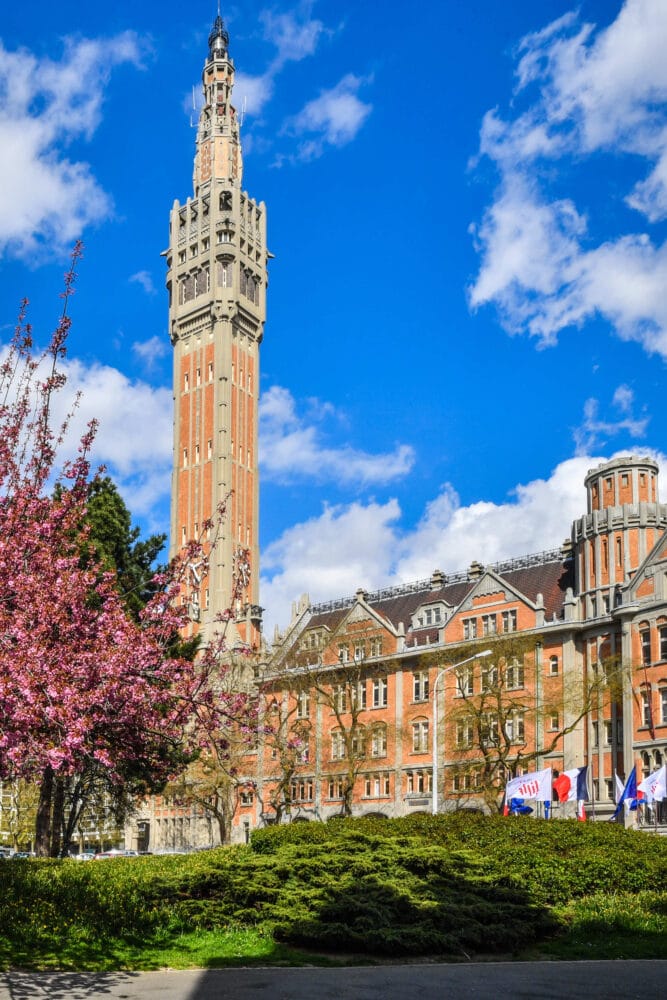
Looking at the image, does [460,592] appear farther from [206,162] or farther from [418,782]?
[206,162]

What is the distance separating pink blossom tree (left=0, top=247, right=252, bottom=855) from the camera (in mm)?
13789

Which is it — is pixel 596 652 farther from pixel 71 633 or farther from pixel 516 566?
pixel 71 633

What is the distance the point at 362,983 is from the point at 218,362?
78622mm

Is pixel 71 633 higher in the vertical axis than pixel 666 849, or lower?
higher

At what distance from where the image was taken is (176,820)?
80.4 meters

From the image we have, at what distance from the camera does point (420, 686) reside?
→ 2606 inches

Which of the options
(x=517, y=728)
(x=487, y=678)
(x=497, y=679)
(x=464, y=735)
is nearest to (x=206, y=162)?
(x=464, y=735)

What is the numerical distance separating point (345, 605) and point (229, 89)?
53.3 metres

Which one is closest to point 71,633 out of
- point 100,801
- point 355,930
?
point 355,930

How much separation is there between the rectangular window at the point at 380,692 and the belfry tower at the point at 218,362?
1583cm

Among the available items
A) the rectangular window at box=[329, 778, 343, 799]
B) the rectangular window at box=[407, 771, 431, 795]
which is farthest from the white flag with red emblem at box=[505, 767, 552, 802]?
the rectangular window at box=[329, 778, 343, 799]

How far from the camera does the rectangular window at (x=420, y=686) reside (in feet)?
215

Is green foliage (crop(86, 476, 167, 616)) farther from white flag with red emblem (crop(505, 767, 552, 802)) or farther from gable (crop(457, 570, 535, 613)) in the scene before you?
gable (crop(457, 570, 535, 613))

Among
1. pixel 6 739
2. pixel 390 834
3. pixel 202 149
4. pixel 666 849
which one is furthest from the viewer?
pixel 202 149
